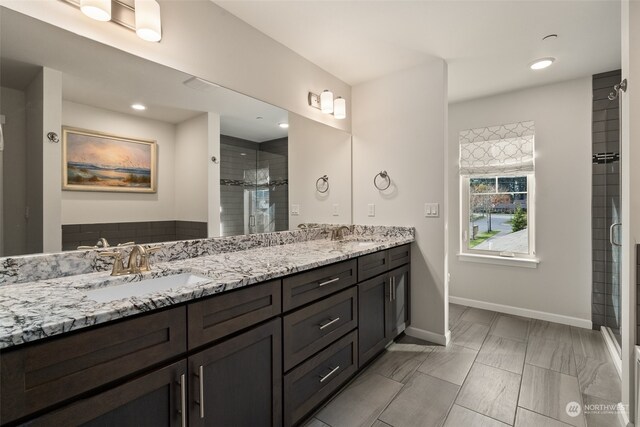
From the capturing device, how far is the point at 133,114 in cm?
151

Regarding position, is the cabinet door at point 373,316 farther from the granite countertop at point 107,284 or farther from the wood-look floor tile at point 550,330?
the wood-look floor tile at point 550,330

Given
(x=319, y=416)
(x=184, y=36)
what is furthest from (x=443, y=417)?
(x=184, y=36)

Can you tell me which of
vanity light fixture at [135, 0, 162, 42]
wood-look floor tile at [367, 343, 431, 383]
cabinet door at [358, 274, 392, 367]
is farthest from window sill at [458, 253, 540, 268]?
vanity light fixture at [135, 0, 162, 42]

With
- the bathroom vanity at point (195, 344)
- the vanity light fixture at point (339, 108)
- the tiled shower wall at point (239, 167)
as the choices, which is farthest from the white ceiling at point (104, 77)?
the vanity light fixture at point (339, 108)

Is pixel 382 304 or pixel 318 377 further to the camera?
pixel 382 304

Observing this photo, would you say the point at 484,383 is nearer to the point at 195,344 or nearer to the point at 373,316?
the point at 373,316

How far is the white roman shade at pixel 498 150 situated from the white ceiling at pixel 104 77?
2.63m

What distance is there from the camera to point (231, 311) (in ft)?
3.81

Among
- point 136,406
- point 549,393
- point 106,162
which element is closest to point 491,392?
point 549,393

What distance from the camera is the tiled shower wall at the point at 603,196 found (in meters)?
2.64

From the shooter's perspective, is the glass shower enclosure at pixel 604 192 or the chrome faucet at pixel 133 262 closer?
the chrome faucet at pixel 133 262

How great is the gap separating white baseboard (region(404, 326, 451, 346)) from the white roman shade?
6.11 ft

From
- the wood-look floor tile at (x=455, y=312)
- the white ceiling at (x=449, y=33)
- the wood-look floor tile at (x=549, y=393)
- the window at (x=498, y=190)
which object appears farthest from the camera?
the window at (x=498, y=190)

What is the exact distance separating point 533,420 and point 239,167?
2.29 m
